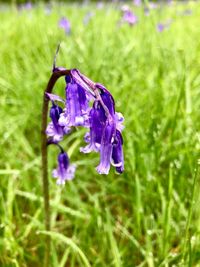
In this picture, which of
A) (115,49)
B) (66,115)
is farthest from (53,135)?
(115,49)

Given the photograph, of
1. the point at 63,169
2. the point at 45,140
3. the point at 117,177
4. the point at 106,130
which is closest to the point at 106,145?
the point at 106,130

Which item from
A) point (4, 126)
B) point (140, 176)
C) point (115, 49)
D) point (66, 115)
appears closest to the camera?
point (66, 115)

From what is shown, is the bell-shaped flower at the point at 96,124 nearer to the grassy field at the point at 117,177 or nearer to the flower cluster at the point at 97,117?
the flower cluster at the point at 97,117

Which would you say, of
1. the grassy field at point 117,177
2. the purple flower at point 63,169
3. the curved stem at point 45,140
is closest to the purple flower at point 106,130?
the curved stem at point 45,140

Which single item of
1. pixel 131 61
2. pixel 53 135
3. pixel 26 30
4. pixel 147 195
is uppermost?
pixel 26 30

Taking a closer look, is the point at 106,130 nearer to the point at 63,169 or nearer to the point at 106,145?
the point at 106,145

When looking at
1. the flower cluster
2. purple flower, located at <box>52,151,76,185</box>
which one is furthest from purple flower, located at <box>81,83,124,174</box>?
purple flower, located at <box>52,151,76,185</box>

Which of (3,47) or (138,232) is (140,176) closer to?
(138,232)
